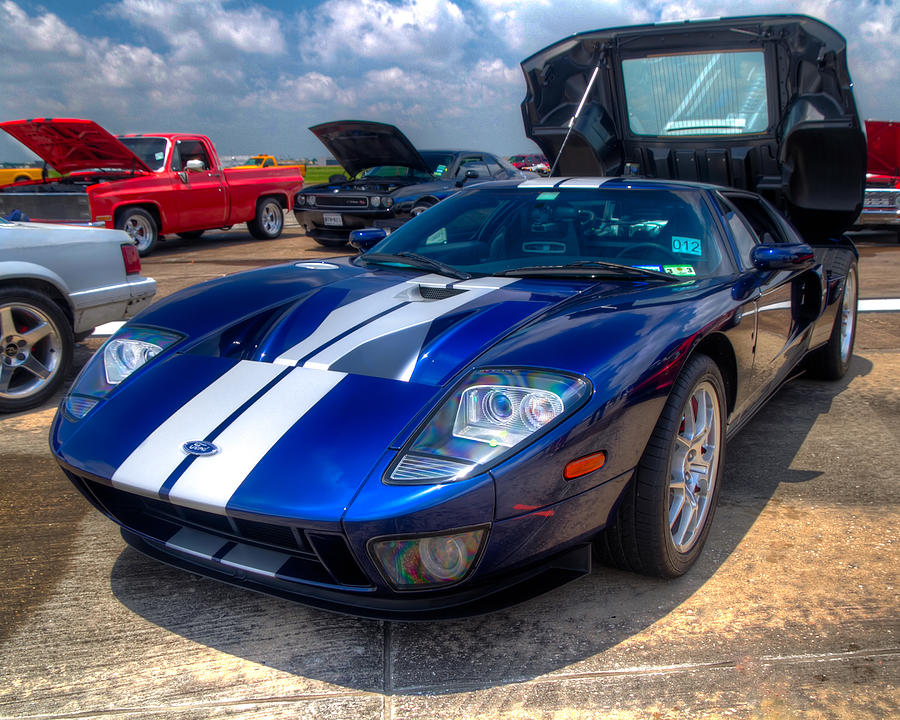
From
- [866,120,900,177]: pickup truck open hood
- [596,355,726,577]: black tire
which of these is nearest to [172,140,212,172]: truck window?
[596,355,726,577]: black tire

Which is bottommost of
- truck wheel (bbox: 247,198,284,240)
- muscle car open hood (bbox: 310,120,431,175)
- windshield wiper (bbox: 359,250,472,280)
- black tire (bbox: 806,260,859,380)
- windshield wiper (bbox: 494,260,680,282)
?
black tire (bbox: 806,260,859,380)

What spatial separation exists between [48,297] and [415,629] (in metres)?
3.09

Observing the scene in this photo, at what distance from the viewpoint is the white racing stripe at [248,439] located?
197 cm

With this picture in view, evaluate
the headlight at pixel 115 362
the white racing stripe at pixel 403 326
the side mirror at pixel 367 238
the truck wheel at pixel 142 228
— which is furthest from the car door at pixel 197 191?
the white racing stripe at pixel 403 326

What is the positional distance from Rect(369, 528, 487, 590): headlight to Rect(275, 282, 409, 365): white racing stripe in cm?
70

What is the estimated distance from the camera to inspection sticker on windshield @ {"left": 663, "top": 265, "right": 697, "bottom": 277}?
2.98 m

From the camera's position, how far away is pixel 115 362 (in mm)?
2609

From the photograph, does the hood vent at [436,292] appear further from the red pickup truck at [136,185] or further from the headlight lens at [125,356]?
the red pickup truck at [136,185]

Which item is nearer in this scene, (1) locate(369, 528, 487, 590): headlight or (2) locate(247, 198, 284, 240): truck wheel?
(1) locate(369, 528, 487, 590): headlight

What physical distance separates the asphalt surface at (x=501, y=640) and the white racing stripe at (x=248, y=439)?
464mm

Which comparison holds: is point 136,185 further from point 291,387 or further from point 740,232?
point 291,387

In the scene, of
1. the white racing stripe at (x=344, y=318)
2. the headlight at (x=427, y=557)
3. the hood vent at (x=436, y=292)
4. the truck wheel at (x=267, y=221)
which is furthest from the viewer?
the truck wheel at (x=267, y=221)

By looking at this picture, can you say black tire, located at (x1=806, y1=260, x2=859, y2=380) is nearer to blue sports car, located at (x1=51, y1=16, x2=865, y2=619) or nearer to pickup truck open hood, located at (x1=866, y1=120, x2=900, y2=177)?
blue sports car, located at (x1=51, y1=16, x2=865, y2=619)

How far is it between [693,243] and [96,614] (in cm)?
239
